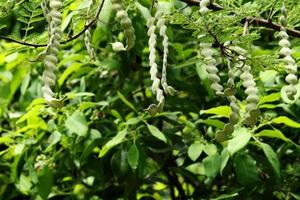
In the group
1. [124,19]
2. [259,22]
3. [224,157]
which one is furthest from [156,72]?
[224,157]

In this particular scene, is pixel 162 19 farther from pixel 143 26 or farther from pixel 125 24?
pixel 143 26

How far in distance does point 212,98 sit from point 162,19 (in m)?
0.88

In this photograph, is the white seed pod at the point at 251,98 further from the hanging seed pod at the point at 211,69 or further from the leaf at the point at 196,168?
the leaf at the point at 196,168

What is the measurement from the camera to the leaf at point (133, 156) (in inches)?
56.8

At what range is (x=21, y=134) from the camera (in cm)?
170

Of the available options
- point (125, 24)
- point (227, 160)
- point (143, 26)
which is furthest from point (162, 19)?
point (143, 26)

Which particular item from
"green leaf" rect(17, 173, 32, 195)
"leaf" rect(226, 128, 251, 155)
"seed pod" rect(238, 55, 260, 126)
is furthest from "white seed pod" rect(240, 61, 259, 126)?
"green leaf" rect(17, 173, 32, 195)

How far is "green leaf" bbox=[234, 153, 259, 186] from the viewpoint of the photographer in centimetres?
142

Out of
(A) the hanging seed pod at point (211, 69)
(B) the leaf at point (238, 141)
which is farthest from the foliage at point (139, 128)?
(A) the hanging seed pod at point (211, 69)

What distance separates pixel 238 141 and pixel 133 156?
0.91ft

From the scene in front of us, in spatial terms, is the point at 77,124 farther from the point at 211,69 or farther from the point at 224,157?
the point at 211,69

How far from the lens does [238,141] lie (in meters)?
1.31

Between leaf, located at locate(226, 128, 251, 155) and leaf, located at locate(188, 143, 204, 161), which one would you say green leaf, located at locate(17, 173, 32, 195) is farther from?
leaf, located at locate(226, 128, 251, 155)

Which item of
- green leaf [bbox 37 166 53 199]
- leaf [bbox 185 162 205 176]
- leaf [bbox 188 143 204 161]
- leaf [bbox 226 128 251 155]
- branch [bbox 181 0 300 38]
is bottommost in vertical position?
leaf [bbox 185 162 205 176]
